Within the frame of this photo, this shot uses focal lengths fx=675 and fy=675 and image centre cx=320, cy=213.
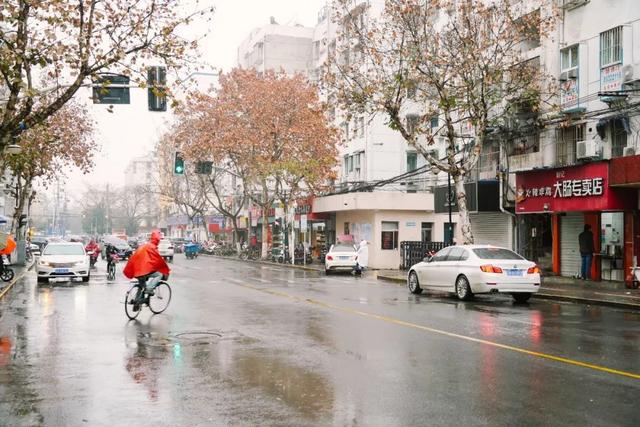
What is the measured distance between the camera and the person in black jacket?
935 inches

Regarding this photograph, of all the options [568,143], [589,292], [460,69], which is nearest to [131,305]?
[589,292]

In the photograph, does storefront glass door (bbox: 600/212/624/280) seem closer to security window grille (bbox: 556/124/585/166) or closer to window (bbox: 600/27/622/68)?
security window grille (bbox: 556/124/585/166)

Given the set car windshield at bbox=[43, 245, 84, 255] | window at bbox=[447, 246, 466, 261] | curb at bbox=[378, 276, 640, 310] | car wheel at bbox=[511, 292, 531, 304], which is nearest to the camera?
curb at bbox=[378, 276, 640, 310]

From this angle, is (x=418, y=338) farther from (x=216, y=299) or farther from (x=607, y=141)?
(x=607, y=141)

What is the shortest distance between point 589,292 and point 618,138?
6.14 meters

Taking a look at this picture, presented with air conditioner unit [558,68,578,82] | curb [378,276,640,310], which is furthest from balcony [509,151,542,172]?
curb [378,276,640,310]

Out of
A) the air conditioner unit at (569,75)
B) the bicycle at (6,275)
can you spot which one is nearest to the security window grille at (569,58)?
the air conditioner unit at (569,75)

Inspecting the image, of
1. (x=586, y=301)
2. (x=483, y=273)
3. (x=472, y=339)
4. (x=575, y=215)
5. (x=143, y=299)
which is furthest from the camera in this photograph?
(x=575, y=215)

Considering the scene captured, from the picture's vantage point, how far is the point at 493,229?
30.7 meters

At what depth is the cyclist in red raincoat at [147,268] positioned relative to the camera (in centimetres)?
1450

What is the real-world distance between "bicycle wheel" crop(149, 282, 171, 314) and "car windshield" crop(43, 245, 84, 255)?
474 inches

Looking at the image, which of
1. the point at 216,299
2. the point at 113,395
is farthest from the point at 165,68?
the point at 113,395

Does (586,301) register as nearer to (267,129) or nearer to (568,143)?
(568,143)

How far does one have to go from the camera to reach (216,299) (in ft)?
59.5
